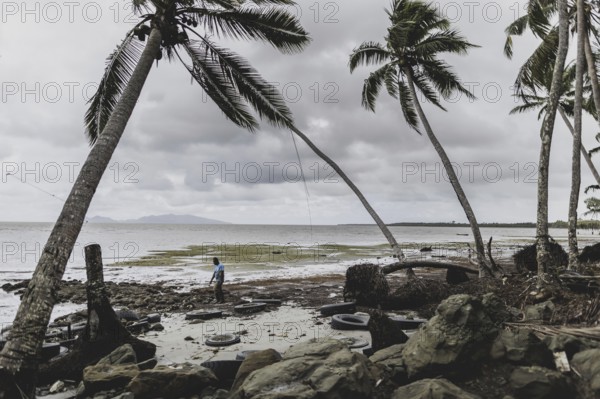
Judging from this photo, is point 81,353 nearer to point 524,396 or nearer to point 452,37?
point 524,396

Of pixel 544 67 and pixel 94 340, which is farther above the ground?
pixel 544 67

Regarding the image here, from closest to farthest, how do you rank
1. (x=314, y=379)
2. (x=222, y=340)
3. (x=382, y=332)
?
(x=314, y=379)
(x=382, y=332)
(x=222, y=340)

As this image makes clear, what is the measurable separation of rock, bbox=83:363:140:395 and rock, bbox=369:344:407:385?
350 centimetres

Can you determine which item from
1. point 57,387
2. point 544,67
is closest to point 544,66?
point 544,67

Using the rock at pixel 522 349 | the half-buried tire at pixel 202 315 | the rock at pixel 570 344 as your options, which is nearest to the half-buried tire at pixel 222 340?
the half-buried tire at pixel 202 315

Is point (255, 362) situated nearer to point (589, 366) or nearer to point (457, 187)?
point (589, 366)

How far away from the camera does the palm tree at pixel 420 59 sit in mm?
14969

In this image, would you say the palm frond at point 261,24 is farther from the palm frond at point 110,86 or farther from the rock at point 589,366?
the rock at point 589,366

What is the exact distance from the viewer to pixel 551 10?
17.4 metres

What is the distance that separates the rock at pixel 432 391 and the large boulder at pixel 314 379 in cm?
38

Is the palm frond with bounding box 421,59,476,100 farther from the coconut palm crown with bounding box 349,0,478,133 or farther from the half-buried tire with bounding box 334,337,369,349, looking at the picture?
the half-buried tire with bounding box 334,337,369,349

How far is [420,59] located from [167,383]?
1592 centimetres

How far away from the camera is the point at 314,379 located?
4133 mm

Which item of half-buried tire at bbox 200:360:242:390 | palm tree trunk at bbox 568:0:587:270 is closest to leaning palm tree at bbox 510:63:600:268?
palm tree trunk at bbox 568:0:587:270
